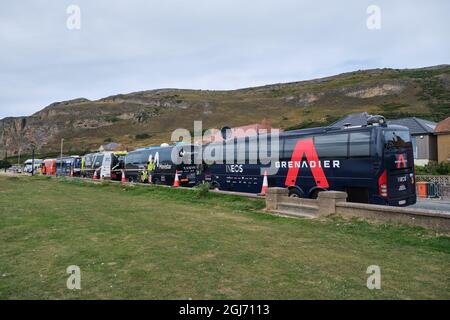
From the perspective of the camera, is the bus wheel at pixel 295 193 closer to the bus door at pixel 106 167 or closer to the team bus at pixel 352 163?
the team bus at pixel 352 163

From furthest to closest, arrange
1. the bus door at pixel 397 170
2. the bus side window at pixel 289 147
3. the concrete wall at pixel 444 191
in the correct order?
the concrete wall at pixel 444 191
the bus side window at pixel 289 147
the bus door at pixel 397 170

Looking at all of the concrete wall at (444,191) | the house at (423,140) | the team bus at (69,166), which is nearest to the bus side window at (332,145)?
the concrete wall at (444,191)

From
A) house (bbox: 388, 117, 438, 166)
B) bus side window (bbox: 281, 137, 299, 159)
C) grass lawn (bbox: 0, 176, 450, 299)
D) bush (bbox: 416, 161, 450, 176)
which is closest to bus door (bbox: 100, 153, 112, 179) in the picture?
bus side window (bbox: 281, 137, 299, 159)

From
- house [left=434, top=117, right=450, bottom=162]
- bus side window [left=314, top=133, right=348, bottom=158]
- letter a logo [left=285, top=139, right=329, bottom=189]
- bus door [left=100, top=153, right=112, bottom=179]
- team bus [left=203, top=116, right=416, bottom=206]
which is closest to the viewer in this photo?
team bus [left=203, top=116, right=416, bottom=206]

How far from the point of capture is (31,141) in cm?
12800

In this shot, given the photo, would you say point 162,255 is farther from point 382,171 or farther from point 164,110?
point 164,110

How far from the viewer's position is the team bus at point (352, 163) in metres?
12.4

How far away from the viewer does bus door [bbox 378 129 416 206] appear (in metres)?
12.3

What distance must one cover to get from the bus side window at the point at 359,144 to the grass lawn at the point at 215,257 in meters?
3.64

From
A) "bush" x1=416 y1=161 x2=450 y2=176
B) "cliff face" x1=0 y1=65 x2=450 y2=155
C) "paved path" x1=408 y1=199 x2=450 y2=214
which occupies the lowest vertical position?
"paved path" x1=408 y1=199 x2=450 y2=214

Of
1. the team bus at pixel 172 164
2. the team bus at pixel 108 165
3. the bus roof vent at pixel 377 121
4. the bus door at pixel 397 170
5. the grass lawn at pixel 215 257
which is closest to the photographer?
the grass lawn at pixel 215 257

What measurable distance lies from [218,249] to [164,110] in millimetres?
137720

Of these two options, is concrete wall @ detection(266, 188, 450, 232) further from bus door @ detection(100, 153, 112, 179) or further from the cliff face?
the cliff face

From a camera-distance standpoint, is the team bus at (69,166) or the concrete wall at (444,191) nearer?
the concrete wall at (444,191)
